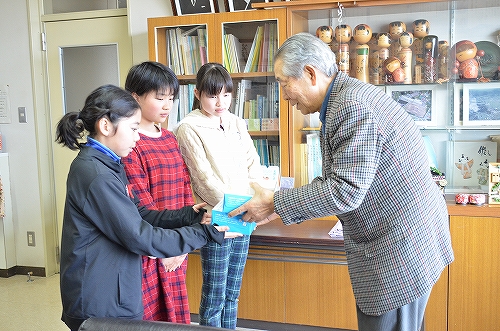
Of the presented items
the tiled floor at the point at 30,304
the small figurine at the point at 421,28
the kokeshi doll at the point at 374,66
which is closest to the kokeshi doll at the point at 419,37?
the small figurine at the point at 421,28

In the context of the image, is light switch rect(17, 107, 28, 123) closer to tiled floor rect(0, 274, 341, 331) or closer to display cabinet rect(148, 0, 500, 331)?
tiled floor rect(0, 274, 341, 331)

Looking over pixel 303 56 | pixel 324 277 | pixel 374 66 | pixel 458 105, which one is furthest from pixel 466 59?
pixel 303 56

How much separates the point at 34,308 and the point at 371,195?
288 cm

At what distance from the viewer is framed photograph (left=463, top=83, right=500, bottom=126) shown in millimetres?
3072

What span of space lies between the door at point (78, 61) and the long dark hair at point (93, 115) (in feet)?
7.61

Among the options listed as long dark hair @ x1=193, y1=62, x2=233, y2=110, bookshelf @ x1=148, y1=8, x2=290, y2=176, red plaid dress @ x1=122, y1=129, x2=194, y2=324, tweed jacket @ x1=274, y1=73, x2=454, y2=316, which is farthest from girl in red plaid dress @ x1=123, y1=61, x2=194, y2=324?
bookshelf @ x1=148, y1=8, x2=290, y2=176

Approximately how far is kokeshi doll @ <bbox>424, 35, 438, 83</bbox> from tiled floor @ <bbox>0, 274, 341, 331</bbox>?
1.64 metres

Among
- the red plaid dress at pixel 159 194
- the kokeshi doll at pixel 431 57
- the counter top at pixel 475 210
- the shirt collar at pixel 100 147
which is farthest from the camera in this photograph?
the kokeshi doll at pixel 431 57

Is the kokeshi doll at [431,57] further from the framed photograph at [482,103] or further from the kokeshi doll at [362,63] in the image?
the kokeshi doll at [362,63]

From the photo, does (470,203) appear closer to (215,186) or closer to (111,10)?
(215,186)

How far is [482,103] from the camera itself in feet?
10.2

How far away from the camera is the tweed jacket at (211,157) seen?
7.77ft

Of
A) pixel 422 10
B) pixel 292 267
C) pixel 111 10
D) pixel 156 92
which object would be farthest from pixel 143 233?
pixel 111 10

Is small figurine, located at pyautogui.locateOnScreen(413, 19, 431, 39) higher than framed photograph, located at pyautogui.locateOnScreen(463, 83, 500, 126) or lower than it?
higher
